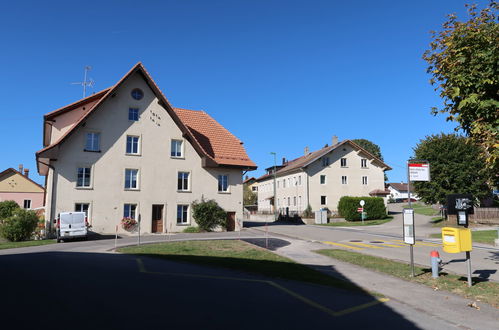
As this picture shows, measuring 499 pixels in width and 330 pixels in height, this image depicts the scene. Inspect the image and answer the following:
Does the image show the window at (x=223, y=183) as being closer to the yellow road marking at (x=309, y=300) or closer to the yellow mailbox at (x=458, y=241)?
the yellow road marking at (x=309, y=300)

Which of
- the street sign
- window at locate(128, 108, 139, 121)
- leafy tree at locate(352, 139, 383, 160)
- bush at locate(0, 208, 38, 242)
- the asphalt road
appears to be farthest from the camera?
leafy tree at locate(352, 139, 383, 160)

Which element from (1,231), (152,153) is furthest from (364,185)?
(1,231)

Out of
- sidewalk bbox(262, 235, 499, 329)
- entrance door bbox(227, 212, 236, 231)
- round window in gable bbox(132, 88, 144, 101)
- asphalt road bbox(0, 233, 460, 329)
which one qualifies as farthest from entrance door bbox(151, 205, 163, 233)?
asphalt road bbox(0, 233, 460, 329)

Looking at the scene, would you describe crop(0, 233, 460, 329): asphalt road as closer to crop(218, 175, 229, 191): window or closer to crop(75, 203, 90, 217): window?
crop(75, 203, 90, 217): window

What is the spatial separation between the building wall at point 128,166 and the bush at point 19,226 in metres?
1.60

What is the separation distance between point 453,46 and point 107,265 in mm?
12297

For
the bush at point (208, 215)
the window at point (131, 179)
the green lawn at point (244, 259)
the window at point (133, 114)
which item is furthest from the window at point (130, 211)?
the green lawn at point (244, 259)

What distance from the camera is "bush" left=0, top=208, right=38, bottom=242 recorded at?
23.5 metres

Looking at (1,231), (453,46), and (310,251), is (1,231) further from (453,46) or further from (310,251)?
(453,46)

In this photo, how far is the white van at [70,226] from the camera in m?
22.4

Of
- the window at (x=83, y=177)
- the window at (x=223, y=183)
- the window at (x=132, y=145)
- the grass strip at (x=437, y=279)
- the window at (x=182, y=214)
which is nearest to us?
the grass strip at (x=437, y=279)

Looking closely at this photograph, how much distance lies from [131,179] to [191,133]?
6.11m

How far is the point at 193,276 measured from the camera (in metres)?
10.4

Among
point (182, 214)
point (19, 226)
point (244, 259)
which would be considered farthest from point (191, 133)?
point (244, 259)
